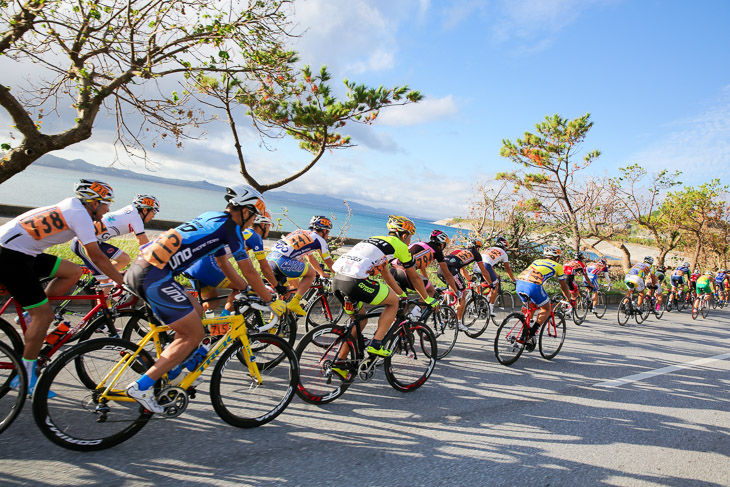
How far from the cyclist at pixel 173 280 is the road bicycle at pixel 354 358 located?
1154 millimetres

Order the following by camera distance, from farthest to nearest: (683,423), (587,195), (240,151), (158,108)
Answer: (587,195), (240,151), (158,108), (683,423)

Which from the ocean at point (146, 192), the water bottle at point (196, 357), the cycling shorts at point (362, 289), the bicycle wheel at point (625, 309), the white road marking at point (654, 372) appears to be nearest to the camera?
the water bottle at point (196, 357)

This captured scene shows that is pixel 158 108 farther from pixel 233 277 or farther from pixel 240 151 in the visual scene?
pixel 233 277

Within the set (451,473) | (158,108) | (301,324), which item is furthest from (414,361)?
(158,108)

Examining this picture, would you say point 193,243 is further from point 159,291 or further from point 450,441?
point 450,441

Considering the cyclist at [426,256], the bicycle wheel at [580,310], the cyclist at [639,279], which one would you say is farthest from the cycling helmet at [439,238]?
the cyclist at [639,279]

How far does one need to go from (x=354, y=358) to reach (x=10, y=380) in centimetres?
308

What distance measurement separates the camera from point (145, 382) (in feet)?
10.3

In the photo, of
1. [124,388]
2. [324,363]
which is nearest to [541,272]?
[324,363]

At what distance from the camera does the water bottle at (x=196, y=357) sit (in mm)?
3471

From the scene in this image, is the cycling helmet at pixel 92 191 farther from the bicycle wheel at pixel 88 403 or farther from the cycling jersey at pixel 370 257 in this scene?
the cycling jersey at pixel 370 257

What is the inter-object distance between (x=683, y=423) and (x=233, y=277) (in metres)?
5.63

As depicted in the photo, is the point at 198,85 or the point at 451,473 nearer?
the point at 451,473

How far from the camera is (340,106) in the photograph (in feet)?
37.3
